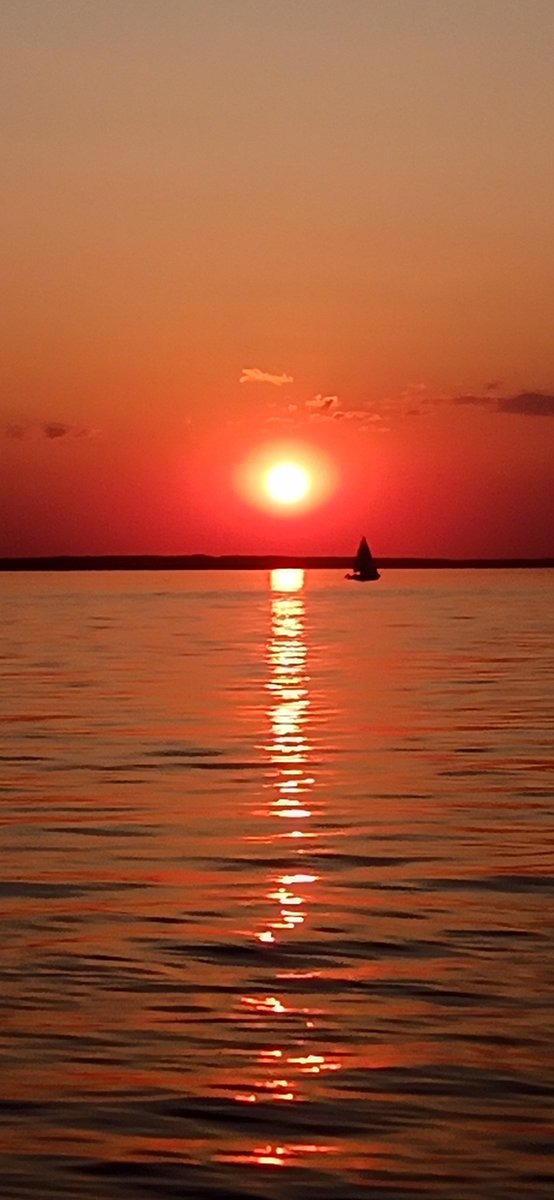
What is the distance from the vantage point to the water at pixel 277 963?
11.5 meters

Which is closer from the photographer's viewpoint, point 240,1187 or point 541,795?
point 240,1187

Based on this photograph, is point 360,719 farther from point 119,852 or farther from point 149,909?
point 149,909

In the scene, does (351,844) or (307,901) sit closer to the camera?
(307,901)

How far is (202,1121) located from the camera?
474 inches

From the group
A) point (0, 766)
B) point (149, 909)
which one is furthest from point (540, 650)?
point (149, 909)

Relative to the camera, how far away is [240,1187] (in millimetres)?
10906

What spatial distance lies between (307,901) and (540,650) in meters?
59.9

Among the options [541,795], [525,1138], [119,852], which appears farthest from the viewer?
[541,795]

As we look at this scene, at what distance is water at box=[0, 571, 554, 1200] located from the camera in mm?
11531

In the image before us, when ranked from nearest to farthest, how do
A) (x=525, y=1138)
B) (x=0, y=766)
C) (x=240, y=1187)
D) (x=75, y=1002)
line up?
(x=240, y=1187) → (x=525, y=1138) → (x=75, y=1002) → (x=0, y=766)

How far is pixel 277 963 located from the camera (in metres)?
16.8

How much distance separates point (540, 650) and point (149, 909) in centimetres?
6104

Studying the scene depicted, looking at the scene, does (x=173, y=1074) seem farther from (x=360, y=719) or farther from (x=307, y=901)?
(x=360, y=719)

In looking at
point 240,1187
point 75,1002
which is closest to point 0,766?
point 75,1002
